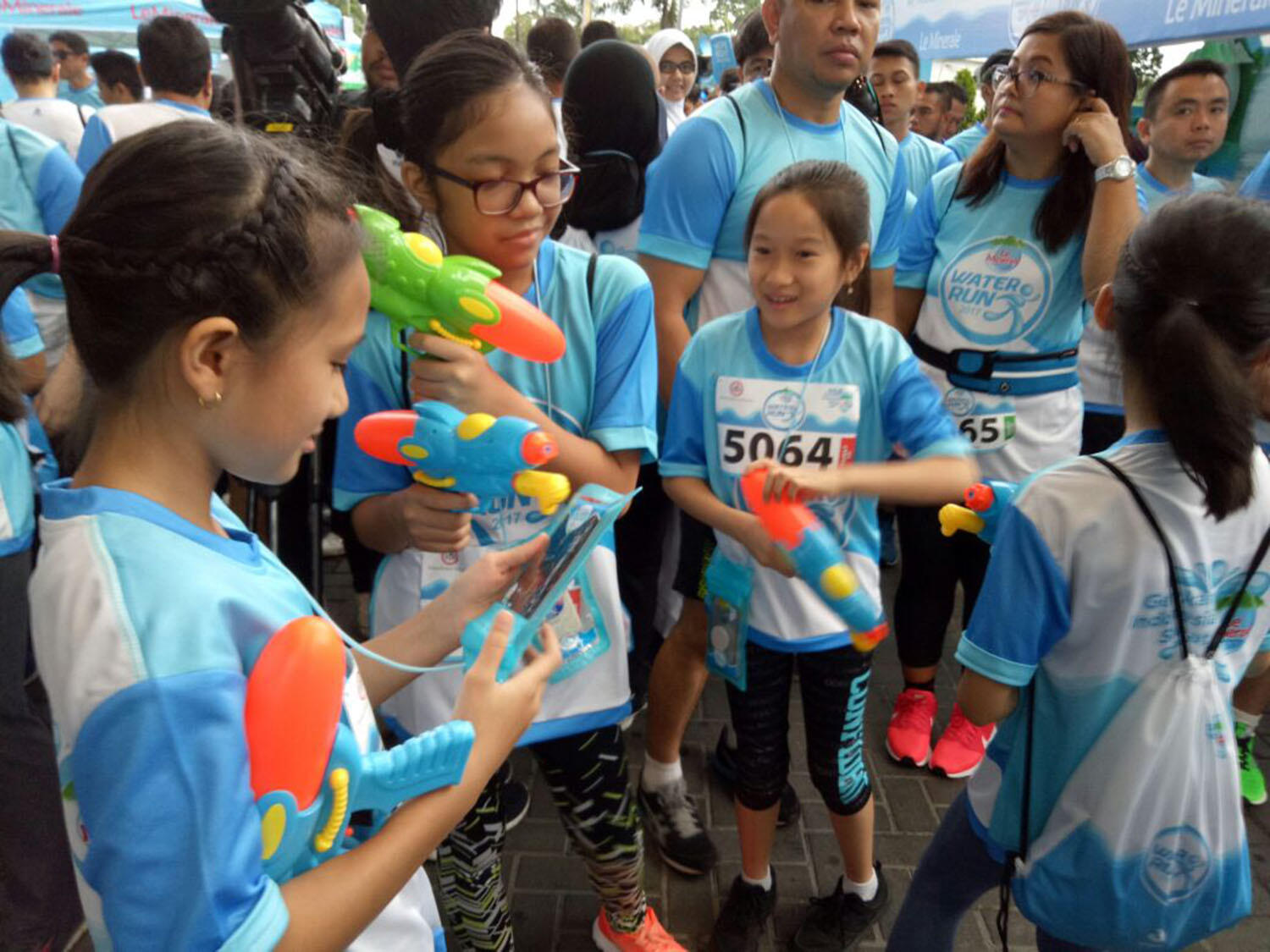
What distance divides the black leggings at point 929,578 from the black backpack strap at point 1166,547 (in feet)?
4.38

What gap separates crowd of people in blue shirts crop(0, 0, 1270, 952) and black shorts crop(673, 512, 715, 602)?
0.02 metres

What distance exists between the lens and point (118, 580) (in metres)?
0.82

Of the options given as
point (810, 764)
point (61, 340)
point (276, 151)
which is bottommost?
point (810, 764)

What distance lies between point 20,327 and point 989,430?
2533 mm

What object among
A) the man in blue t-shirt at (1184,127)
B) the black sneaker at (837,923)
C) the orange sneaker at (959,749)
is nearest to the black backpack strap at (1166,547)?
the black sneaker at (837,923)

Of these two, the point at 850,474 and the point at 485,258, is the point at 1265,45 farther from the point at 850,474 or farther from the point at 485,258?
the point at 485,258

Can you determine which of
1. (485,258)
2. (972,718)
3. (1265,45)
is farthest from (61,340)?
(1265,45)

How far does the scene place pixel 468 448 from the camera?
125 cm

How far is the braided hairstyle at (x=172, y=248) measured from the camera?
0.85 metres

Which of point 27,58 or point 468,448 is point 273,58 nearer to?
point 468,448

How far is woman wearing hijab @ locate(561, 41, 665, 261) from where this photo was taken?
2801mm

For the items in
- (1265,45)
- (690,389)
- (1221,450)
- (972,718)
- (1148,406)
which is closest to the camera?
(1221,450)

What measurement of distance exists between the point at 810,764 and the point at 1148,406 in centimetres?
112

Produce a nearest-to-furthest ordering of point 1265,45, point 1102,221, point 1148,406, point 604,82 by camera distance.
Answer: point 1148,406 < point 1102,221 < point 604,82 < point 1265,45
